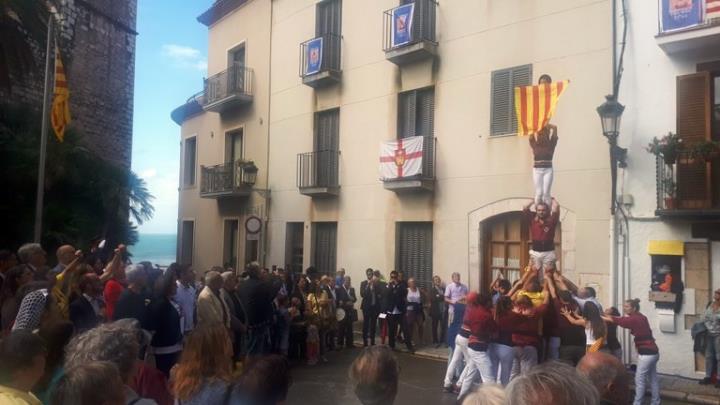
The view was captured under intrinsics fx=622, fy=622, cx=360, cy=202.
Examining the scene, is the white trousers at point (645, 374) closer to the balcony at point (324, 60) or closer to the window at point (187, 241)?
the balcony at point (324, 60)

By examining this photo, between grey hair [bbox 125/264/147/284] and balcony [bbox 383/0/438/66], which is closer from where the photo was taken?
grey hair [bbox 125/264/147/284]

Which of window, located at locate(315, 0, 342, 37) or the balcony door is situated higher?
window, located at locate(315, 0, 342, 37)

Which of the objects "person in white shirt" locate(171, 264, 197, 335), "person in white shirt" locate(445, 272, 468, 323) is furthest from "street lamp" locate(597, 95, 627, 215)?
"person in white shirt" locate(171, 264, 197, 335)

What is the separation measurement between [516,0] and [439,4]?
7.40ft

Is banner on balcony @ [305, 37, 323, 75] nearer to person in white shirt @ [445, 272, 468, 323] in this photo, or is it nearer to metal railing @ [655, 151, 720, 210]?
person in white shirt @ [445, 272, 468, 323]

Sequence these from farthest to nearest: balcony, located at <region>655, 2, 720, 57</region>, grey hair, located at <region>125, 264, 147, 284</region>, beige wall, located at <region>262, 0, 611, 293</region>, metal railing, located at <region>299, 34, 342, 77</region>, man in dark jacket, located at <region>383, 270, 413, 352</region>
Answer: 1. metal railing, located at <region>299, 34, 342, 77</region>
2. man in dark jacket, located at <region>383, 270, 413, 352</region>
3. beige wall, located at <region>262, 0, 611, 293</region>
4. balcony, located at <region>655, 2, 720, 57</region>
5. grey hair, located at <region>125, 264, 147, 284</region>

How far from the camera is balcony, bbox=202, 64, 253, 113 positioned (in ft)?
72.0

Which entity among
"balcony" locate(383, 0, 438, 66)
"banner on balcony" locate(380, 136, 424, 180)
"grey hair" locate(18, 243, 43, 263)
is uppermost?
"balcony" locate(383, 0, 438, 66)

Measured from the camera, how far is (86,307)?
21.0ft

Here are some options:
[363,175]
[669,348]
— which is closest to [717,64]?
[669,348]

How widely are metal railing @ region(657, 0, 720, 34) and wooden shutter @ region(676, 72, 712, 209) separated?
87 centimetres

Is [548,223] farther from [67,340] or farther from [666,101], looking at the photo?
[67,340]

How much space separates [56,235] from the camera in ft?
49.4

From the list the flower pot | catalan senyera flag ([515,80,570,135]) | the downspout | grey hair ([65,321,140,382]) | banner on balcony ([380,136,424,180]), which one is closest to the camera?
grey hair ([65,321,140,382])
